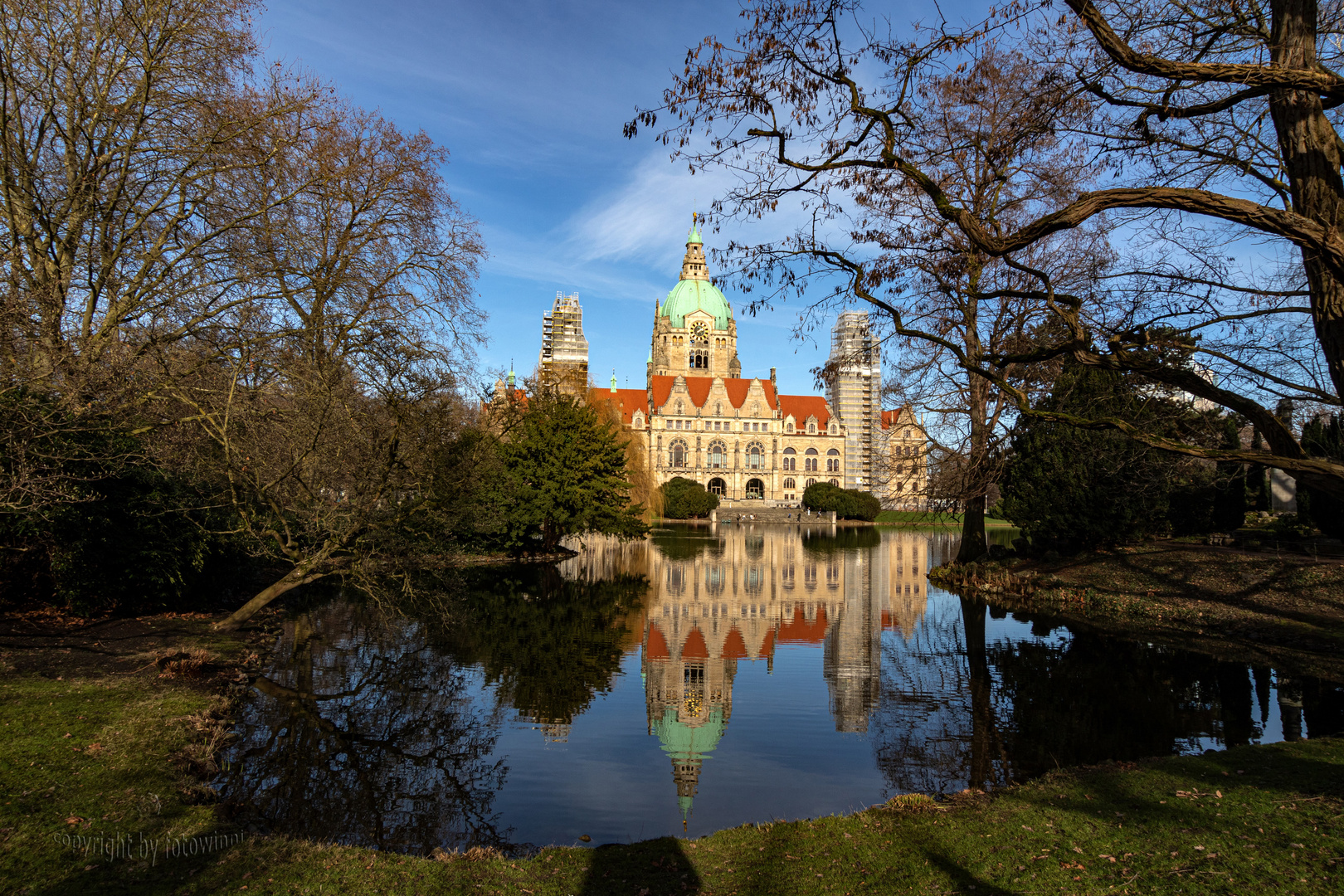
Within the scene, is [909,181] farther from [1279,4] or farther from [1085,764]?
[1085,764]

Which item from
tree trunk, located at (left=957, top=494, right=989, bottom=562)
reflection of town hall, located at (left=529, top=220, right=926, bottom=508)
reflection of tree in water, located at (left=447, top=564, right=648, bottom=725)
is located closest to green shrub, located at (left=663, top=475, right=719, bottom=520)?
reflection of town hall, located at (left=529, top=220, right=926, bottom=508)

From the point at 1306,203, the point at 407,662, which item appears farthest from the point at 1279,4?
the point at 407,662

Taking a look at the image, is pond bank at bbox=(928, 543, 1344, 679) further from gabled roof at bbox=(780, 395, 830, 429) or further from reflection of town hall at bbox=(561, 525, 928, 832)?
gabled roof at bbox=(780, 395, 830, 429)

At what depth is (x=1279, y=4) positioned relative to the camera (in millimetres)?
5262

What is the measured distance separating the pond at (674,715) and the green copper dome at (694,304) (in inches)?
2884

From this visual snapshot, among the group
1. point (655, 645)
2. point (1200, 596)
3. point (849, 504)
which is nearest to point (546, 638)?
point (655, 645)

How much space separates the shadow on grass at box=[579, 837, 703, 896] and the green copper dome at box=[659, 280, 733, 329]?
83490 millimetres

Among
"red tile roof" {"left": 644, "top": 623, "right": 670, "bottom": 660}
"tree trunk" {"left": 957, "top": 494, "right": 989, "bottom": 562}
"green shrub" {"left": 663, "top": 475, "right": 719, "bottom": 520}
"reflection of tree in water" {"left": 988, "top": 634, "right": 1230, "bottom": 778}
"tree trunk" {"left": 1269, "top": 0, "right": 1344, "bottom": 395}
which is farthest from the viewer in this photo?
"green shrub" {"left": 663, "top": 475, "right": 719, "bottom": 520}

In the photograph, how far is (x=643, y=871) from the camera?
491 cm

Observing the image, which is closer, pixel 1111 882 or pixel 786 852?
pixel 1111 882

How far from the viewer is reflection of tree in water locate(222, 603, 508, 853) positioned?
600 cm

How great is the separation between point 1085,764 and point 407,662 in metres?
9.08

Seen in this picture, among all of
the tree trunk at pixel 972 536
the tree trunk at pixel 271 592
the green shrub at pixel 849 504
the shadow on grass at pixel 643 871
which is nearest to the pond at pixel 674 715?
the shadow on grass at pixel 643 871

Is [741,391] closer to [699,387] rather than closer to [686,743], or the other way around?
[699,387]
